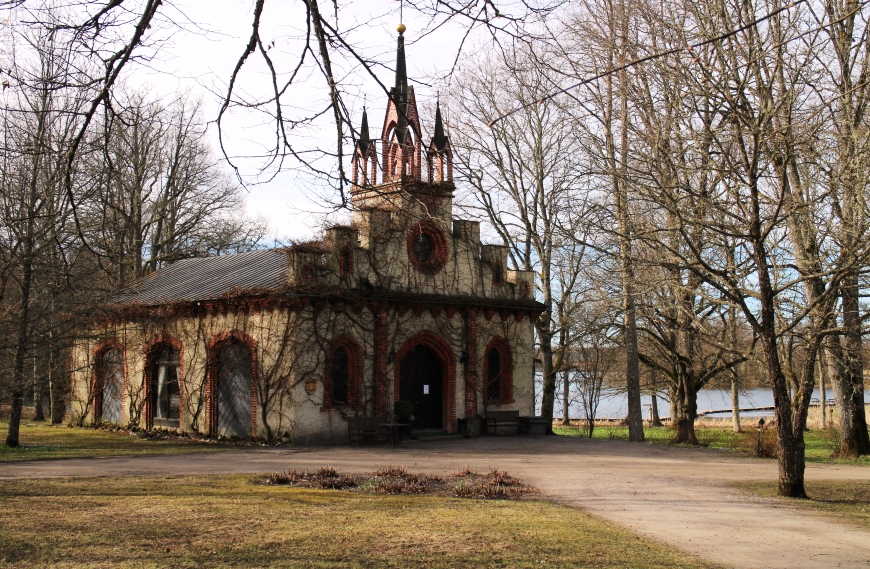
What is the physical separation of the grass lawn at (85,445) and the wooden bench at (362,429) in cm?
322

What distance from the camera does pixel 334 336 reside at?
22766 mm

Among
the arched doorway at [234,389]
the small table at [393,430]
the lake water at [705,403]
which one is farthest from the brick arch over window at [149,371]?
the lake water at [705,403]

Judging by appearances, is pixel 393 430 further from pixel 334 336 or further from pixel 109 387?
pixel 109 387

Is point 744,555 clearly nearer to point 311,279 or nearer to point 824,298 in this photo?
point 824,298

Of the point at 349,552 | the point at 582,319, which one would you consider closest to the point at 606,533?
the point at 349,552

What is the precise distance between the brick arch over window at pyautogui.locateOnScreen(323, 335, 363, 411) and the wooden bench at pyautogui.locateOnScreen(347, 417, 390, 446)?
667 millimetres

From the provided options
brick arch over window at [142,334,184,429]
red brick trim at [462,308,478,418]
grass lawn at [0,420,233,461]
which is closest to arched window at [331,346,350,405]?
grass lawn at [0,420,233,461]

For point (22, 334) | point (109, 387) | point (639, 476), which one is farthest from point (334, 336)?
point (109, 387)

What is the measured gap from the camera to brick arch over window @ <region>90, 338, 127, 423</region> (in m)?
27.3

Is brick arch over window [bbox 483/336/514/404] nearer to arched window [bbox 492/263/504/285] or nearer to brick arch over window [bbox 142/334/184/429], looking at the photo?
arched window [bbox 492/263/504/285]

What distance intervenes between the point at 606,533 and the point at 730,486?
233 inches

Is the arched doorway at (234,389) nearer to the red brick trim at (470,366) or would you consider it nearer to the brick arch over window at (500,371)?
the red brick trim at (470,366)

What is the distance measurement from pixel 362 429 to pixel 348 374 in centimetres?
169

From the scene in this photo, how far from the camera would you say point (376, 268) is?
23969mm
